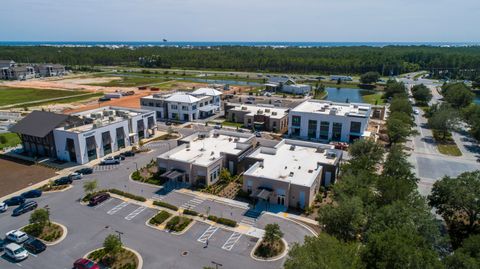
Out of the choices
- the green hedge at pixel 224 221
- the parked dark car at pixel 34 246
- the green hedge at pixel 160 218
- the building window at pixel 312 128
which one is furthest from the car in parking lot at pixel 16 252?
the building window at pixel 312 128

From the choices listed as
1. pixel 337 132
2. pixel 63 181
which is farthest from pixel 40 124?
pixel 337 132

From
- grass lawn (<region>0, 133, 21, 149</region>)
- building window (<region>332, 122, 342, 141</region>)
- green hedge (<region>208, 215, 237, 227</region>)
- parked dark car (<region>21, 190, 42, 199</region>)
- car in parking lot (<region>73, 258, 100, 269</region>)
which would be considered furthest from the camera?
building window (<region>332, 122, 342, 141</region>)

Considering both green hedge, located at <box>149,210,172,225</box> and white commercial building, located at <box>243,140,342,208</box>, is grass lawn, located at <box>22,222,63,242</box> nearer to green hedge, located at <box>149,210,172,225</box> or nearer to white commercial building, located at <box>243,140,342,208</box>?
green hedge, located at <box>149,210,172,225</box>

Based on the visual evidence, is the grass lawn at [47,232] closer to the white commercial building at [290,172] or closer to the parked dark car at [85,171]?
the parked dark car at [85,171]

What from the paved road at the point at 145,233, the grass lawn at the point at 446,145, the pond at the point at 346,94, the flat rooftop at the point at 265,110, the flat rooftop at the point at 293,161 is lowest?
the paved road at the point at 145,233

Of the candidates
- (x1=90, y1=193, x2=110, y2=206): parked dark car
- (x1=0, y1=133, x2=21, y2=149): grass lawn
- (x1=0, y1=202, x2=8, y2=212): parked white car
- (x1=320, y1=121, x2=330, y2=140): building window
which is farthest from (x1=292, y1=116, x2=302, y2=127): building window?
(x1=0, y1=133, x2=21, y2=149): grass lawn
